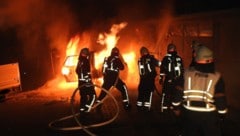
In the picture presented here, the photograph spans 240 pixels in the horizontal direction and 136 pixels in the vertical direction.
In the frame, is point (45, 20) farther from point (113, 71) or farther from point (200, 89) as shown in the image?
point (200, 89)

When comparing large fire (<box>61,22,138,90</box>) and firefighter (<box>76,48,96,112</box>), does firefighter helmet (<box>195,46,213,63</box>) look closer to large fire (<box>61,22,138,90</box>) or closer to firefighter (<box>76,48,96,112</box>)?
firefighter (<box>76,48,96,112</box>)

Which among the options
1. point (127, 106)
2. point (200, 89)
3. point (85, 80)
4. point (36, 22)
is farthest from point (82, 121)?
point (36, 22)

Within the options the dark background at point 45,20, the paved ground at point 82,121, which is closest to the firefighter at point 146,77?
the paved ground at point 82,121

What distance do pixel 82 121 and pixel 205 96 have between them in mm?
5724

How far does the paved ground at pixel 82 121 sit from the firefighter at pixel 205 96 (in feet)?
10.1

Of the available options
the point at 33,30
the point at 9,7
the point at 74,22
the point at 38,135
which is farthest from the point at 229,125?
the point at 74,22

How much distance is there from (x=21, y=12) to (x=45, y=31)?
250cm

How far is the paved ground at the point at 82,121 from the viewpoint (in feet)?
31.9

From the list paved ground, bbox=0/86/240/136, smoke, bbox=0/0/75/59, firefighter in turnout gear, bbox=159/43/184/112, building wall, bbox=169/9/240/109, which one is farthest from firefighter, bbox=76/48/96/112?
smoke, bbox=0/0/75/59

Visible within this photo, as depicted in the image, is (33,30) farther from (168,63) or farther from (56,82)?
(168,63)

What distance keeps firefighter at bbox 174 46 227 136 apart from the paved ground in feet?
10.1

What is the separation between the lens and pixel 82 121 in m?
11.1

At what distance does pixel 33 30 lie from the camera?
22.1 m

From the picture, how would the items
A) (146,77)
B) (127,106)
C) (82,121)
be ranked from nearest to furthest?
(82,121) → (146,77) → (127,106)
